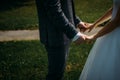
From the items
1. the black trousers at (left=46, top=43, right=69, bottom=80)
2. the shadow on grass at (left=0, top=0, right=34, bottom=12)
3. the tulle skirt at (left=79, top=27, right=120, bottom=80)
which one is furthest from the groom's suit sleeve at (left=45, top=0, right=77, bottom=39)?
the shadow on grass at (left=0, top=0, right=34, bottom=12)

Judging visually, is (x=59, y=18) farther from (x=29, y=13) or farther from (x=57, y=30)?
(x=29, y=13)

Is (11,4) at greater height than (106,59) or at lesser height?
lesser

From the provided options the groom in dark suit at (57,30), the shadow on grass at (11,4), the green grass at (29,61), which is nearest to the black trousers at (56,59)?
the groom in dark suit at (57,30)

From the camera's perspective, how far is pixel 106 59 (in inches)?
172

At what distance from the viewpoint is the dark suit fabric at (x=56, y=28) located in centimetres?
402

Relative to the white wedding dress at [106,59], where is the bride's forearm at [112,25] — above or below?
above

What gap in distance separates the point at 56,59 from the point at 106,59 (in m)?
0.70

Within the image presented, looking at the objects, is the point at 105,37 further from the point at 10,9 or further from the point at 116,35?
the point at 10,9

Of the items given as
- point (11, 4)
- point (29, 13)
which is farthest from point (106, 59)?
point (11, 4)

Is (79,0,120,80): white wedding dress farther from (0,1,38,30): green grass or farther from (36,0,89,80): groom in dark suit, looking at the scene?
(0,1,38,30): green grass

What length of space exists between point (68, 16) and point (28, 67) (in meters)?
2.63

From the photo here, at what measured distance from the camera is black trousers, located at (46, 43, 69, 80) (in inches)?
175

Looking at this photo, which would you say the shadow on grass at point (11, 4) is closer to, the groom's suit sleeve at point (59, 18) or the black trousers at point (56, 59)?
the black trousers at point (56, 59)

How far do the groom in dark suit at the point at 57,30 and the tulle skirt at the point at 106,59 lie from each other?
15.9 inches
